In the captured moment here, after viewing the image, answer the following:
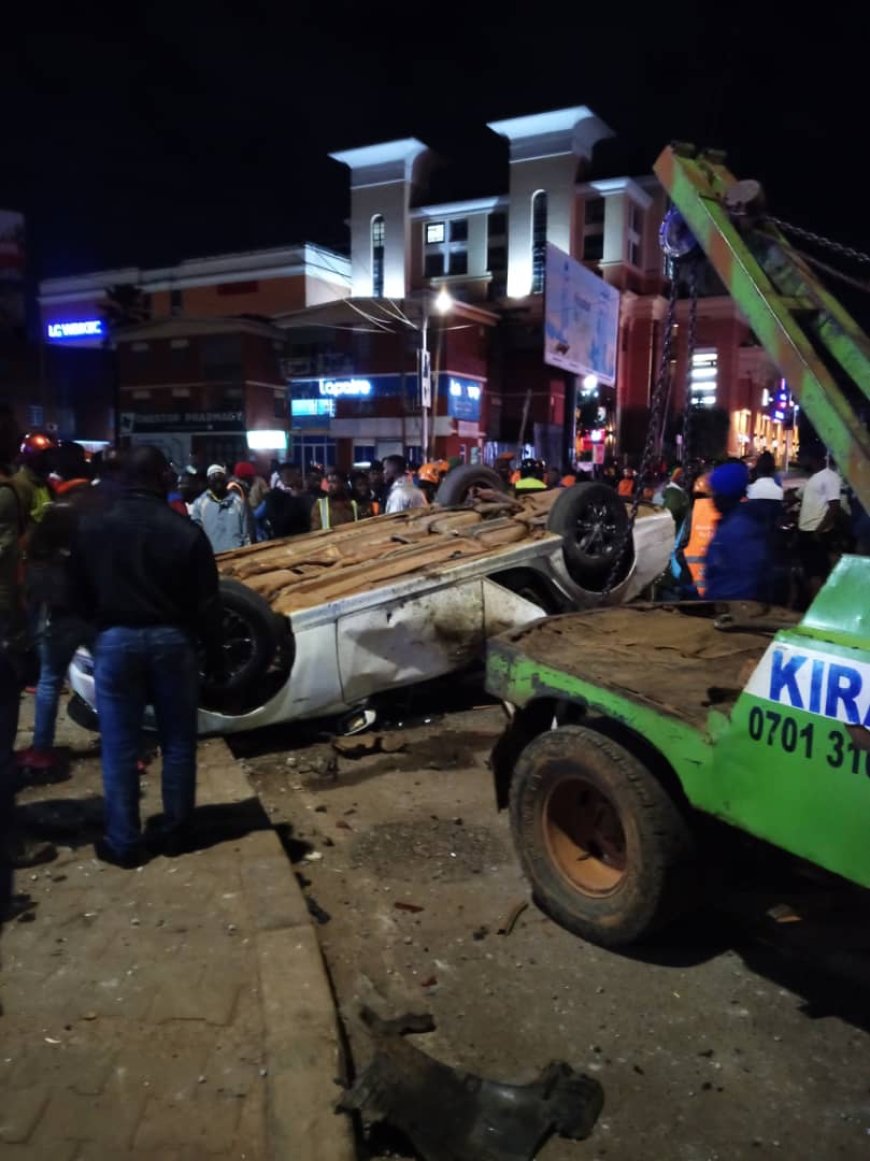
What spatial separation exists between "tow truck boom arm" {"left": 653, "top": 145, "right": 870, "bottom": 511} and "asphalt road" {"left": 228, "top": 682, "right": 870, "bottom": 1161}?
1.93m

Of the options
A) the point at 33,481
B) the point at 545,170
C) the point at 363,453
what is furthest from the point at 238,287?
the point at 33,481

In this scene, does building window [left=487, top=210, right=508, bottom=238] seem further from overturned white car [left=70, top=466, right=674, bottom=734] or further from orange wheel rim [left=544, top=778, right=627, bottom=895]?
orange wheel rim [left=544, top=778, right=627, bottom=895]

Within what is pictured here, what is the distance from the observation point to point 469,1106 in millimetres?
2744

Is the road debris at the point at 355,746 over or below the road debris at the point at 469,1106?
below

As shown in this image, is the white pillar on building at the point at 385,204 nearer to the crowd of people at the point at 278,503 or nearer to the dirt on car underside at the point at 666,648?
the crowd of people at the point at 278,503

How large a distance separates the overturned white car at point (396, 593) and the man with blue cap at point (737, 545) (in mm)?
1355

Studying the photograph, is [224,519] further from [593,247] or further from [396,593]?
[593,247]

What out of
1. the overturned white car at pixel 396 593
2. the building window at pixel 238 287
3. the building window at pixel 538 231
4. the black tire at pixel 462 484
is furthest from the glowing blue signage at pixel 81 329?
the overturned white car at pixel 396 593

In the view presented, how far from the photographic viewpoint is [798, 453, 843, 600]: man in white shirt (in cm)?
865

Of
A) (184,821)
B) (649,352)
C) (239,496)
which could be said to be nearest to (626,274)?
(649,352)

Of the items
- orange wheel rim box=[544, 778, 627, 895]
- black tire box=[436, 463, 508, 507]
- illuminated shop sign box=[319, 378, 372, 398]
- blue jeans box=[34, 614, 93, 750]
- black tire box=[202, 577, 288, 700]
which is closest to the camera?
orange wheel rim box=[544, 778, 627, 895]

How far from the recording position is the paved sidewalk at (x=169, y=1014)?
2520mm

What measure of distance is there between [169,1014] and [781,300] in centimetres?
358

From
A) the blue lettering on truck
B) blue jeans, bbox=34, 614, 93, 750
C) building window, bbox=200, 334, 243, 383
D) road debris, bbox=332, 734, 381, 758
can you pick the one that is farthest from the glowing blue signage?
the blue lettering on truck
